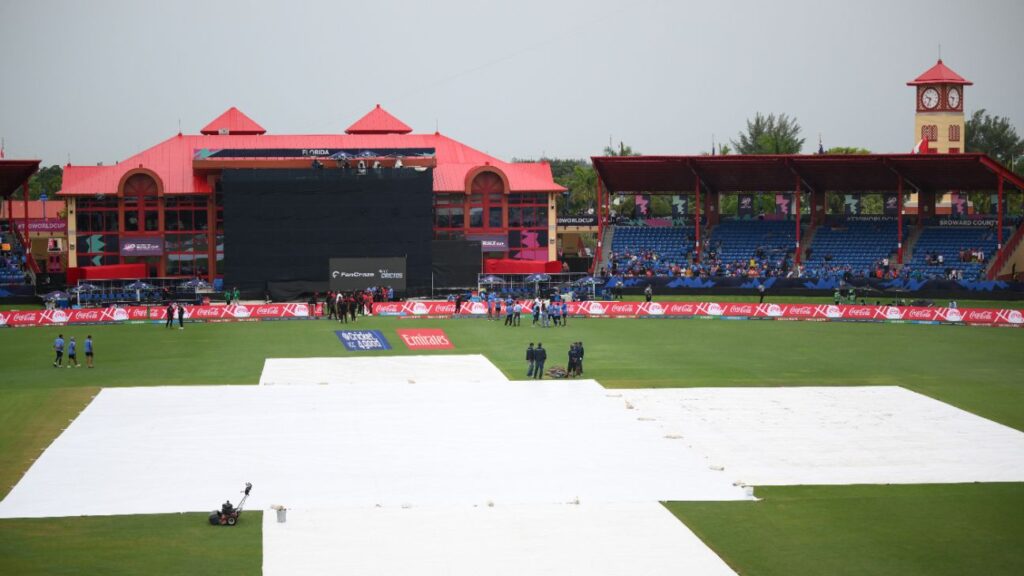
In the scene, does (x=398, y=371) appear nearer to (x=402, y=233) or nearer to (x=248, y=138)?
(x=402, y=233)

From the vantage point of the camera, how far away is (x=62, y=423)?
32031mm

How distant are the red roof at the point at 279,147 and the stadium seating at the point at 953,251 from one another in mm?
26160

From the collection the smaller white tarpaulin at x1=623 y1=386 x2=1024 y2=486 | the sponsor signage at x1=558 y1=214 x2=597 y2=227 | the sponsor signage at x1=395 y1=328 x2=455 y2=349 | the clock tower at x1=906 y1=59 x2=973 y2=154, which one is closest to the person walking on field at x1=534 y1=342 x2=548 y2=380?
the smaller white tarpaulin at x1=623 y1=386 x2=1024 y2=486

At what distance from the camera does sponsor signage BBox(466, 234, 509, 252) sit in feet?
276

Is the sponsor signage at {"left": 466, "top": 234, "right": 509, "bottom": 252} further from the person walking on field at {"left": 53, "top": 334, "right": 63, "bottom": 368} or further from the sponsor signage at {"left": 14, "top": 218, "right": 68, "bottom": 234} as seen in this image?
the person walking on field at {"left": 53, "top": 334, "right": 63, "bottom": 368}

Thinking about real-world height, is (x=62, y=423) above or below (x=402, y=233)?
below

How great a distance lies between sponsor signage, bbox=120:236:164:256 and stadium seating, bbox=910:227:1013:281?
5160 cm

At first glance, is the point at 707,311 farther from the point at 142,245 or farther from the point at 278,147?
the point at 142,245

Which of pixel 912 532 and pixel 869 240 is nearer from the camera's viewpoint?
pixel 912 532

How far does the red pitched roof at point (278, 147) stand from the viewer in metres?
80.8

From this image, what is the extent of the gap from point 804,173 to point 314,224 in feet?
117

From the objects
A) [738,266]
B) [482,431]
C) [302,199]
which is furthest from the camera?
[738,266]

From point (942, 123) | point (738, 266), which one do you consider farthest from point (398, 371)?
point (942, 123)

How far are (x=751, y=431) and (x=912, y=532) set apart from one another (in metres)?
9.49
